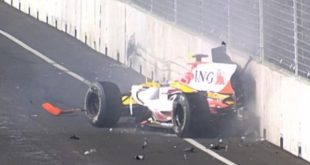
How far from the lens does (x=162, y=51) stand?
57.8ft

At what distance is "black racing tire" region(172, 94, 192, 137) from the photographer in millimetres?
12077

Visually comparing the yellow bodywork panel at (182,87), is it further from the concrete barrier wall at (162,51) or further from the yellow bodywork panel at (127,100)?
the concrete barrier wall at (162,51)

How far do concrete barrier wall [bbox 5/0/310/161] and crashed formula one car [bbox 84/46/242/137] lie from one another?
390 millimetres

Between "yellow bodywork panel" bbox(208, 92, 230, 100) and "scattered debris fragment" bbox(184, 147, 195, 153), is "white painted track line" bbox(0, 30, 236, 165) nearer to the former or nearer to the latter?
"scattered debris fragment" bbox(184, 147, 195, 153)

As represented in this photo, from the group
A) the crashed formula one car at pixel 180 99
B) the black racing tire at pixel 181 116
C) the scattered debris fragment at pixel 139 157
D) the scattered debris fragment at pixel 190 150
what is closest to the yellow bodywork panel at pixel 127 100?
the crashed formula one car at pixel 180 99

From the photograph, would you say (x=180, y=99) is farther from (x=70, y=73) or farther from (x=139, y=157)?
(x=70, y=73)

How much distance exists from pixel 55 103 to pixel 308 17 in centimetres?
537

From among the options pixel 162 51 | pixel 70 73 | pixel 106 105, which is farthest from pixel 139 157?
pixel 70 73

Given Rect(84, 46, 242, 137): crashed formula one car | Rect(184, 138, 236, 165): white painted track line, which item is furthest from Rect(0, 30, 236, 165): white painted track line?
Rect(84, 46, 242, 137): crashed formula one car

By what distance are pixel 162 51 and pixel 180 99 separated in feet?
17.8

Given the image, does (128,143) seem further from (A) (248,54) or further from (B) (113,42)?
(B) (113,42)

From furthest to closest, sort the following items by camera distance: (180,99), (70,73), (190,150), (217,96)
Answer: (70,73) → (217,96) → (180,99) → (190,150)

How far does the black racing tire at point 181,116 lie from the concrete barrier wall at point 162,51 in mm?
1197

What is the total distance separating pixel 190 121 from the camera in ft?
39.8
